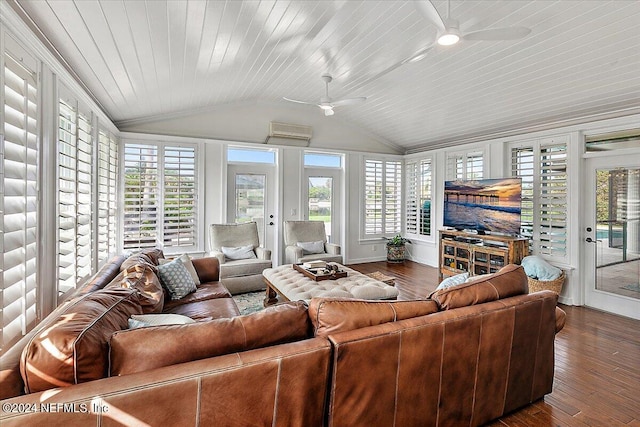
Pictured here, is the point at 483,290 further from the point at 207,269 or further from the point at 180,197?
the point at 180,197

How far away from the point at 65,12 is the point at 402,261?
20.5 feet

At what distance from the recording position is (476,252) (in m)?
4.86

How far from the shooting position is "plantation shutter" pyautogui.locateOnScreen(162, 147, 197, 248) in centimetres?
500

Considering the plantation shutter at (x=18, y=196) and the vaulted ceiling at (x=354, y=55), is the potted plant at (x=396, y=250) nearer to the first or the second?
the vaulted ceiling at (x=354, y=55)

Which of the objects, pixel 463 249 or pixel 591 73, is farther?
pixel 463 249

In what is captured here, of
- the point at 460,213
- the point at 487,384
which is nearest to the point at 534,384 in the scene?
the point at 487,384

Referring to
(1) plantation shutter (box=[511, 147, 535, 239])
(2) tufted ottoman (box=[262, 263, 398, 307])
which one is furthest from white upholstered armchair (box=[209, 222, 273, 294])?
(1) plantation shutter (box=[511, 147, 535, 239])

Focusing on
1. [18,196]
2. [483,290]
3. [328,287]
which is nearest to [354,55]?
[328,287]

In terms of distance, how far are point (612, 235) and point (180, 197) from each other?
6.05m

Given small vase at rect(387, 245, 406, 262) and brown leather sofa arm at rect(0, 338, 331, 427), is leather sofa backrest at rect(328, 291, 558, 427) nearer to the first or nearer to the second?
brown leather sofa arm at rect(0, 338, 331, 427)

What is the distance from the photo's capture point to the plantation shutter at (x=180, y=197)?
500 centimetres

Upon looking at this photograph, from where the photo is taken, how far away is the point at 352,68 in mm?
3957

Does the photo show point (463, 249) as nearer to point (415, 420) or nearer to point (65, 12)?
point (415, 420)

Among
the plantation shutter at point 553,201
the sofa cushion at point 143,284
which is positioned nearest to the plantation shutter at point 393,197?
the plantation shutter at point 553,201
